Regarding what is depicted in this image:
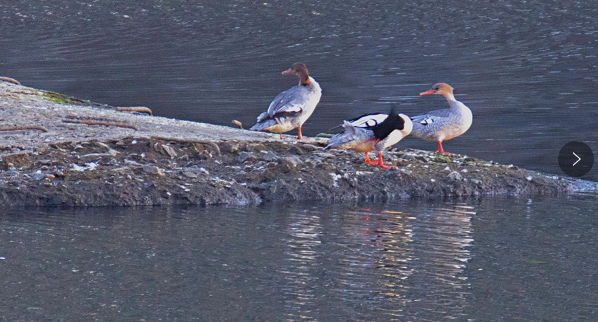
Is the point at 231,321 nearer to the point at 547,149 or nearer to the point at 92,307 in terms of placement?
the point at 92,307

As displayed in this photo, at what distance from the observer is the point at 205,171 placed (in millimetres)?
11680

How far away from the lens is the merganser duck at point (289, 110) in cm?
1362

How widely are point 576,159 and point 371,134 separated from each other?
380 centimetres

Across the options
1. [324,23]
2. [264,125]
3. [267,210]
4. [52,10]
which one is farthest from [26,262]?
[52,10]

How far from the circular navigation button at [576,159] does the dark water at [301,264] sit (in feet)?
8.42

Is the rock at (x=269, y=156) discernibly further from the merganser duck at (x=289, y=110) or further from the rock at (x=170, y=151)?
the merganser duck at (x=289, y=110)

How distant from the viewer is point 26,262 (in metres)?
8.15

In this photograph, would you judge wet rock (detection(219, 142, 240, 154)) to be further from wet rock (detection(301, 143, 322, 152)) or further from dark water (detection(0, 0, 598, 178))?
dark water (detection(0, 0, 598, 178))

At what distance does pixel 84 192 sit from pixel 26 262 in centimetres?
276

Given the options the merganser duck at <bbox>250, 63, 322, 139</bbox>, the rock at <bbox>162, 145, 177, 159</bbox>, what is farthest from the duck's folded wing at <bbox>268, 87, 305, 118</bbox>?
the rock at <bbox>162, 145, 177, 159</bbox>

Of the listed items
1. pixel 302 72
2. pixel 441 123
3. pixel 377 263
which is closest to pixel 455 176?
pixel 441 123

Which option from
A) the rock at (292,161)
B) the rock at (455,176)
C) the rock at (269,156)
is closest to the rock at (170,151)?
the rock at (269,156)

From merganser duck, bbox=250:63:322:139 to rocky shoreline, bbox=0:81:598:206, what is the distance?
27 cm

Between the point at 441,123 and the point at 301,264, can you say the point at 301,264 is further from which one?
the point at 441,123
